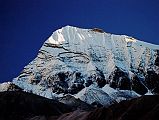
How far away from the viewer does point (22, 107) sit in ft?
293

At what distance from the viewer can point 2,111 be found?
8969cm

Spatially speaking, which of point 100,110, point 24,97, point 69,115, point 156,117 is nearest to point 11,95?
point 24,97

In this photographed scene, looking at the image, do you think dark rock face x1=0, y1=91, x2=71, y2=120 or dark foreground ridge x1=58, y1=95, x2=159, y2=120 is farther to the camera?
dark rock face x1=0, y1=91, x2=71, y2=120

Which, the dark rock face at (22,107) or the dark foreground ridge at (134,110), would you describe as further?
the dark rock face at (22,107)

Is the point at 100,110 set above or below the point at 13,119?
below

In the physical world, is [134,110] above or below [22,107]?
below

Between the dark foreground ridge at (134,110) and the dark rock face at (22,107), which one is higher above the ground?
the dark rock face at (22,107)

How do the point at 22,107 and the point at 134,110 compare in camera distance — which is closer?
the point at 134,110

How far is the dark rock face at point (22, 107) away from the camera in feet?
283

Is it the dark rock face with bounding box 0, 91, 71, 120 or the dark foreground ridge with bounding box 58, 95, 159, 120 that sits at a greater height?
the dark rock face with bounding box 0, 91, 71, 120

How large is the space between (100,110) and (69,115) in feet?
32.3

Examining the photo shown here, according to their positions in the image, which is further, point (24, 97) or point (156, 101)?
point (24, 97)

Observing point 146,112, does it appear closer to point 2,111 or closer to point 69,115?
point 69,115

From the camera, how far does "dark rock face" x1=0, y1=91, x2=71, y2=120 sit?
86.2 metres
